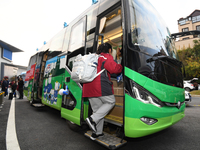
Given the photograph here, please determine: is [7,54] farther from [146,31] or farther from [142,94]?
[142,94]

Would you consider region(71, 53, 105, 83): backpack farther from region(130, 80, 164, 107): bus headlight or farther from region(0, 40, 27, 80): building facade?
region(0, 40, 27, 80): building facade

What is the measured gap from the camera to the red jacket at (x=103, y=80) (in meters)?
2.54

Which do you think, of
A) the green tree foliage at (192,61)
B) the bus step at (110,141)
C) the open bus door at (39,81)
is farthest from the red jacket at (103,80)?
the green tree foliage at (192,61)

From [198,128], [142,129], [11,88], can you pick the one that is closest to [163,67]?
[142,129]

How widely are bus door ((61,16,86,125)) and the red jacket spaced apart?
63cm

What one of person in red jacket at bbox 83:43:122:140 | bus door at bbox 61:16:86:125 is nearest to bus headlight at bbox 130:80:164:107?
person in red jacket at bbox 83:43:122:140

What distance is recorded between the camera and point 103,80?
2.61m

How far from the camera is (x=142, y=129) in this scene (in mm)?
2340

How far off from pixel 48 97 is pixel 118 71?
339cm

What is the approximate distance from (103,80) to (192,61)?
24.3 metres

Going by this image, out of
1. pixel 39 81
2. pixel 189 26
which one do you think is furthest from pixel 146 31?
pixel 189 26

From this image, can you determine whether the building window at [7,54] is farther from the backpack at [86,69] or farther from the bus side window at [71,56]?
the backpack at [86,69]

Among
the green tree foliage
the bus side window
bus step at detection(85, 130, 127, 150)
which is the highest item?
the green tree foliage

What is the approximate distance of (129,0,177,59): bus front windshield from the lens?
8.59 feet
